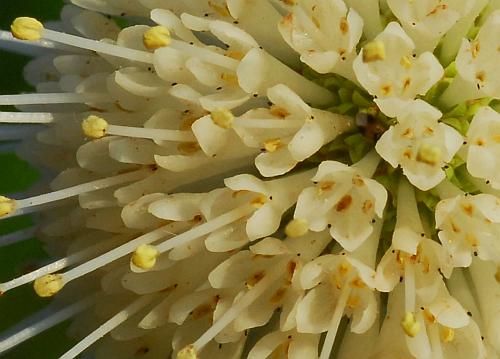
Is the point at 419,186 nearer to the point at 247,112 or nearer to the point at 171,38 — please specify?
the point at 247,112

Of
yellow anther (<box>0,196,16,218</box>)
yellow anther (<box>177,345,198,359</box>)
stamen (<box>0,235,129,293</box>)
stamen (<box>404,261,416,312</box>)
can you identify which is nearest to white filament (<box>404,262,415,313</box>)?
stamen (<box>404,261,416,312</box>)

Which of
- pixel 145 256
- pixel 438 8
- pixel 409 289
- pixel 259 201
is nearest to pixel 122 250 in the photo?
pixel 145 256

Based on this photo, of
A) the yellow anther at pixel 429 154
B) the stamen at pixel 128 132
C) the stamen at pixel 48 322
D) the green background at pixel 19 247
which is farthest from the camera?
the green background at pixel 19 247

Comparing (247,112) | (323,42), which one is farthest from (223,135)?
(323,42)

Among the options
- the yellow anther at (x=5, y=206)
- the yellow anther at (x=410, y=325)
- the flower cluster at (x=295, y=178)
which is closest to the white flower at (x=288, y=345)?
the flower cluster at (x=295, y=178)

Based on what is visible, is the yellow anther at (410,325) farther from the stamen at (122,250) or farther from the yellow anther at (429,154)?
the stamen at (122,250)
